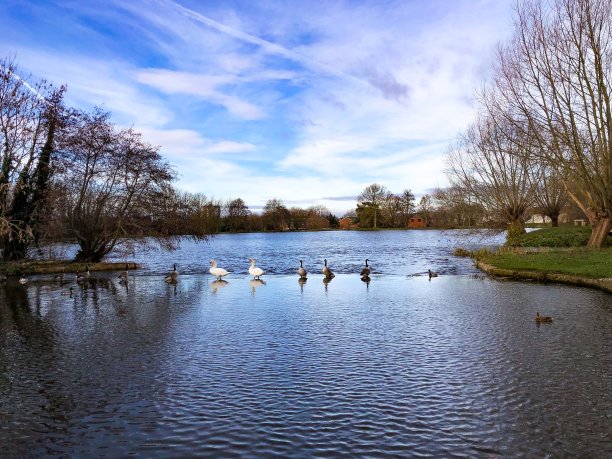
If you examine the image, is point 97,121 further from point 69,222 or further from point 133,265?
point 133,265

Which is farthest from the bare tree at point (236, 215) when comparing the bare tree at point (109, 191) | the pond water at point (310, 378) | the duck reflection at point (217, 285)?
the pond water at point (310, 378)

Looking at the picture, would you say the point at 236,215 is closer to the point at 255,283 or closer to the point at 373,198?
the point at 373,198

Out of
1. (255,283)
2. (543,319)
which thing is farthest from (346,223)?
(543,319)

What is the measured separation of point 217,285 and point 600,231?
20265 mm

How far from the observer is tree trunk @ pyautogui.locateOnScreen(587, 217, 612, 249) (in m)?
25.5

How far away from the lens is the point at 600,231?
25.8m

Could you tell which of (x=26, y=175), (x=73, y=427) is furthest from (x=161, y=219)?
(x=73, y=427)

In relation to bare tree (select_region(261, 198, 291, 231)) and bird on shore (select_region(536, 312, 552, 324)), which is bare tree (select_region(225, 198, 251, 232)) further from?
bird on shore (select_region(536, 312, 552, 324))

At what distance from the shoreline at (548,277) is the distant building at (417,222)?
310 feet

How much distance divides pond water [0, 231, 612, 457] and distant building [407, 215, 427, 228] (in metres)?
103

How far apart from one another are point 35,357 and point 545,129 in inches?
939

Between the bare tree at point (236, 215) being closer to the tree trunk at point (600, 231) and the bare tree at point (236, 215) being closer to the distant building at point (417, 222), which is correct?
the distant building at point (417, 222)

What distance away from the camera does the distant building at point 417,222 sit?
116 m

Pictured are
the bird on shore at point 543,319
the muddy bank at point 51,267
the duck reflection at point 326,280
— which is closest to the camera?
the bird on shore at point 543,319
